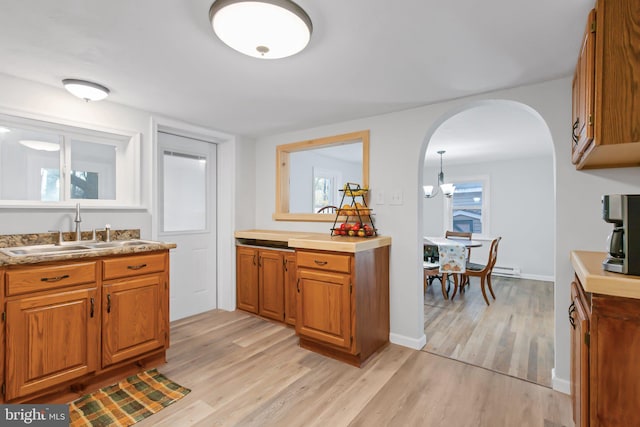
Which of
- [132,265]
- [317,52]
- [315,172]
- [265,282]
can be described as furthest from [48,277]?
[315,172]

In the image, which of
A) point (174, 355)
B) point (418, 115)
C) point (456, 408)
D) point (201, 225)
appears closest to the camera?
point (456, 408)

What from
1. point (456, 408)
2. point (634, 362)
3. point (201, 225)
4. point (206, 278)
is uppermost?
point (201, 225)

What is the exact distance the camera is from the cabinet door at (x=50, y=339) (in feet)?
5.57

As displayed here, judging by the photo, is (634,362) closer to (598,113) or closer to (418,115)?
(598,113)

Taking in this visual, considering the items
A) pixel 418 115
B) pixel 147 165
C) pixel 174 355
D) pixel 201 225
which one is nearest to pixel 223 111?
pixel 147 165

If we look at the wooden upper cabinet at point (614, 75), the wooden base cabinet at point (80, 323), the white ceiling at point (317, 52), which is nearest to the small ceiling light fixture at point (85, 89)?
the white ceiling at point (317, 52)

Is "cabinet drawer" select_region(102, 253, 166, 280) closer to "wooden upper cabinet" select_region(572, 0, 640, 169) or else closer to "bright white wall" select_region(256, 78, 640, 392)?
"bright white wall" select_region(256, 78, 640, 392)

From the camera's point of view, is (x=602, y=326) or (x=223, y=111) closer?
(x=602, y=326)

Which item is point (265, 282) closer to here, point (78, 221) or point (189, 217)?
point (189, 217)

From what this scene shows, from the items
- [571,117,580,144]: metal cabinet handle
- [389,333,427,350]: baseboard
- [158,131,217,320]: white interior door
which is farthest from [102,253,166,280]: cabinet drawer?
[571,117,580,144]: metal cabinet handle

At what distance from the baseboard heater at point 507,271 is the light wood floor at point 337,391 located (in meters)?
4.18

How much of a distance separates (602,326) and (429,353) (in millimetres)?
1703

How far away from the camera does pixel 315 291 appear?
2576mm

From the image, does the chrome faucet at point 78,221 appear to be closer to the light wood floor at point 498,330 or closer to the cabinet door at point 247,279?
the cabinet door at point 247,279
